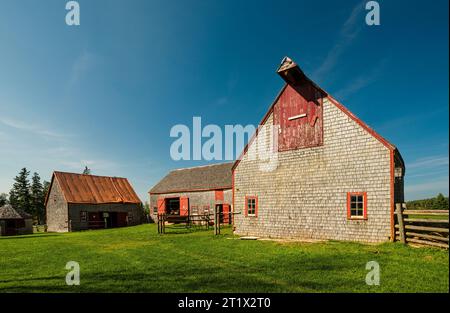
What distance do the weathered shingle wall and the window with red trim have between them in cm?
28

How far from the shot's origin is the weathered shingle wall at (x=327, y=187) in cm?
→ 1435

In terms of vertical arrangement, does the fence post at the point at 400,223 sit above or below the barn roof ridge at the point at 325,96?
below

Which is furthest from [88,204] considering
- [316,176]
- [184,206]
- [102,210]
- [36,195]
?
[36,195]

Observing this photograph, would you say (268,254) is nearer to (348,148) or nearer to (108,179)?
(348,148)

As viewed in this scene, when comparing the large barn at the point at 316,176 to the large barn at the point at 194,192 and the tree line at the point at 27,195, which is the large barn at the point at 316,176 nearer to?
the large barn at the point at 194,192

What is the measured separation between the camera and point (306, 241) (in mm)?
15414

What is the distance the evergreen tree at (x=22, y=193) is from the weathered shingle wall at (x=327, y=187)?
58.9 metres

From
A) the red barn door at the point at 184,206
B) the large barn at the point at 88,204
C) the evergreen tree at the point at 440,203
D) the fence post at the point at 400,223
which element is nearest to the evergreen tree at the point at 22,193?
the large barn at the point at 88,204

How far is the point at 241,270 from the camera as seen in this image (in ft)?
31.4

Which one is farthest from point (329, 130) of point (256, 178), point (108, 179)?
point (108, 179)

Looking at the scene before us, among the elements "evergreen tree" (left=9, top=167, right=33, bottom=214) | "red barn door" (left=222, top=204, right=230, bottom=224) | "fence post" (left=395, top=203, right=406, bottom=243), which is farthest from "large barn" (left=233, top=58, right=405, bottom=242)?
"evergreen tree" (left=9, top=167, right=33, bottom=214)

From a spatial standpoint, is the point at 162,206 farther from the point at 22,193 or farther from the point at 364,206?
the point at 22,193

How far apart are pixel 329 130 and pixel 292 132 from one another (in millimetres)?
2368

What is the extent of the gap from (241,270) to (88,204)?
30.2 metres
